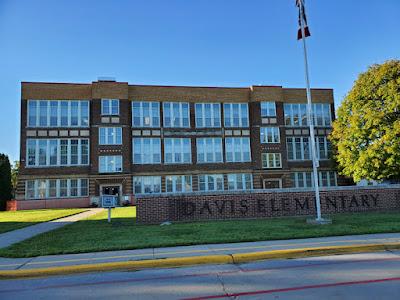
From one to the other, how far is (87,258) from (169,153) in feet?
97.7

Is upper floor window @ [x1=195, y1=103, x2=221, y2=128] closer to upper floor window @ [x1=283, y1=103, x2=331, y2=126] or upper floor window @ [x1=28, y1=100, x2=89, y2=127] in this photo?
upper floor window @ [x1=283, y1=103, x2=331, y2=126]

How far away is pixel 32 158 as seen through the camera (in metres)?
35.1

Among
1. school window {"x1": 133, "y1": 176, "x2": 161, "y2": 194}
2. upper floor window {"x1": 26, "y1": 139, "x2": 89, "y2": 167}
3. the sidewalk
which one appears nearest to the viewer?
the sidewalk

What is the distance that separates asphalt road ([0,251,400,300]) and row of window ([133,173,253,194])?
29.4 meters

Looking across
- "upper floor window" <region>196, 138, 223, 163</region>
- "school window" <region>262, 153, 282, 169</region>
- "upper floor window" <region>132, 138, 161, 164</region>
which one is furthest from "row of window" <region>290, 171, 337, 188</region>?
"upper floor window" <region>132, 138, 161, 164</region>

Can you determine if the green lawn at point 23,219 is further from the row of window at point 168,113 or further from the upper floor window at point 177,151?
the upper floor window at point 177,151

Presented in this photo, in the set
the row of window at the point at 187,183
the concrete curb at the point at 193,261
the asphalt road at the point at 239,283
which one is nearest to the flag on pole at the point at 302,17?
the concrete curb at the point at 193,261

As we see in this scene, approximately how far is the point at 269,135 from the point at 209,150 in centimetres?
722

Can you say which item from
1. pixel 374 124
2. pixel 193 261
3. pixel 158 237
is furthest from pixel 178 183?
pixel 193 261

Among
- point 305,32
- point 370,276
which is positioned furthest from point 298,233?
point 305,32

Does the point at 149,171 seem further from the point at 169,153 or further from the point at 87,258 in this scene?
the point at 87,258

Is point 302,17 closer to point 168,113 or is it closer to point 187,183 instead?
point 168,113

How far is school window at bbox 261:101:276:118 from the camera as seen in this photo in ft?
130

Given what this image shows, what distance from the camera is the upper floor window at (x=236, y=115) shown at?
39.2 m
